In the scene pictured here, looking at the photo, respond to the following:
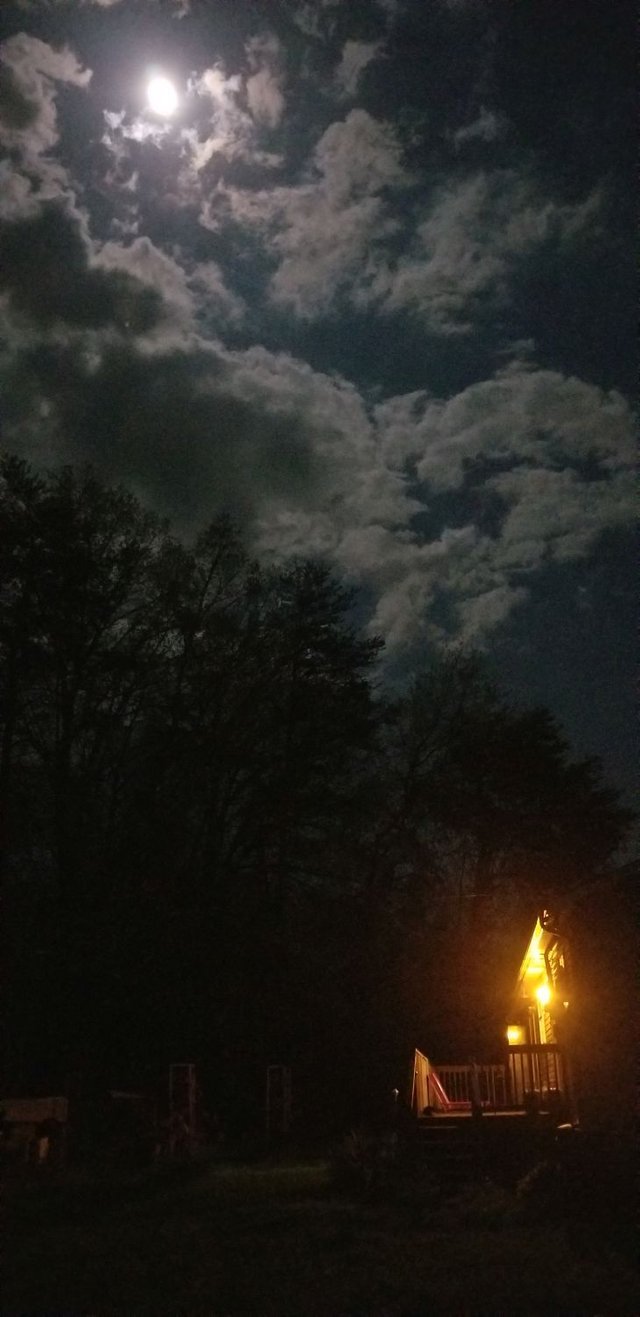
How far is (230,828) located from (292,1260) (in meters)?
17.9

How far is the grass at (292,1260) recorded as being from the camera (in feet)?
23.4

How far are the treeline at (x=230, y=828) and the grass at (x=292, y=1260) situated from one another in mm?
9257

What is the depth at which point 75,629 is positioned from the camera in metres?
22.7

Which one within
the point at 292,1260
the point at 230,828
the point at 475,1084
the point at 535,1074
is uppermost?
the point at 230,828

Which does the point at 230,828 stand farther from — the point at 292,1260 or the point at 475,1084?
the point at 292,1260

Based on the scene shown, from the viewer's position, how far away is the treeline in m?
21.8

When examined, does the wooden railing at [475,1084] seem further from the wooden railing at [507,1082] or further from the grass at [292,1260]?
the grass at [292,1260]

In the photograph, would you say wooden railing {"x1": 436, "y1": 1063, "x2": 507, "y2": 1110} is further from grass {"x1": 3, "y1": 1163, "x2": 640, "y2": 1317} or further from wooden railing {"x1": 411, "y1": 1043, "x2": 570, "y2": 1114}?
grass {"x1": 3, "y1": 1163, "x2": 640, "y2": 1317}

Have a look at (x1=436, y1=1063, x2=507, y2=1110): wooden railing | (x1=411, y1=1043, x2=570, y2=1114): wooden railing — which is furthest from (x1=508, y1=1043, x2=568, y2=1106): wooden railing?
(x1=436, y1=1063, x2=507, y2=1110): wooden railing

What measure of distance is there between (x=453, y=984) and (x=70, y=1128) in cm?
1224

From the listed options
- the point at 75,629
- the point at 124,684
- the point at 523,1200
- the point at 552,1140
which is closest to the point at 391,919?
the point at 124,684

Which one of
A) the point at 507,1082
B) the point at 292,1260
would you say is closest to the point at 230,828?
the point at 507,1082

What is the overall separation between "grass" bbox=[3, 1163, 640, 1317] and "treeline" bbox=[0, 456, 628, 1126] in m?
9.26

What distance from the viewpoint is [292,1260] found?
8.55m
